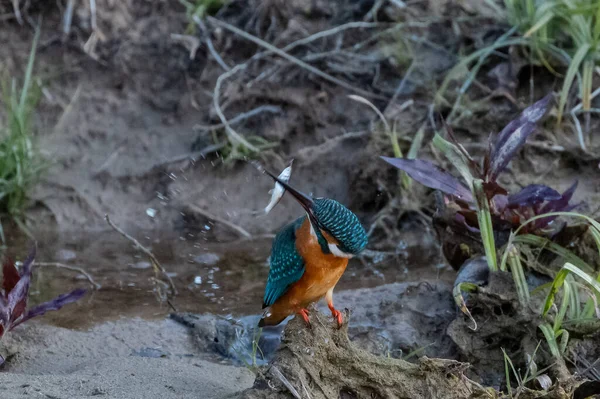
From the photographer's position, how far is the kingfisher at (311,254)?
334 cm

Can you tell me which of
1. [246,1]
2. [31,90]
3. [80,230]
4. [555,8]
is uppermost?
[555,8]

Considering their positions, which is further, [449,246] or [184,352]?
[449,246]

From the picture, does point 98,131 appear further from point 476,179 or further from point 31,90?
point 476,179

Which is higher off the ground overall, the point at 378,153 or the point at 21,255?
the point at 378,153

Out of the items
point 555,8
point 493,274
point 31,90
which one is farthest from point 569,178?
point 31,90

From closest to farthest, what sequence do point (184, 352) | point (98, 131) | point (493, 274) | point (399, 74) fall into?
point (493, 274) → point (184, 352) → point (399, 74) → point (98, 131)

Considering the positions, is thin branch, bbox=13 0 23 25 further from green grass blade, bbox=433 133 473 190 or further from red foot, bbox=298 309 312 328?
red foot, bbox=298 309 312 328

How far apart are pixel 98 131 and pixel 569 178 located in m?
3.72

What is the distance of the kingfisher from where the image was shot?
3.34 m

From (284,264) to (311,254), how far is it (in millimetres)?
164

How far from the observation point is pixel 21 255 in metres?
5.84

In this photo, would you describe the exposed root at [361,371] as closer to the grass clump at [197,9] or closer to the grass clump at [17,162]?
the grass clump at [17,162]

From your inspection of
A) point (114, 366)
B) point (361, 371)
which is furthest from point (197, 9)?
point (361, 371)

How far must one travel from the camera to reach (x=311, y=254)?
138 inches
